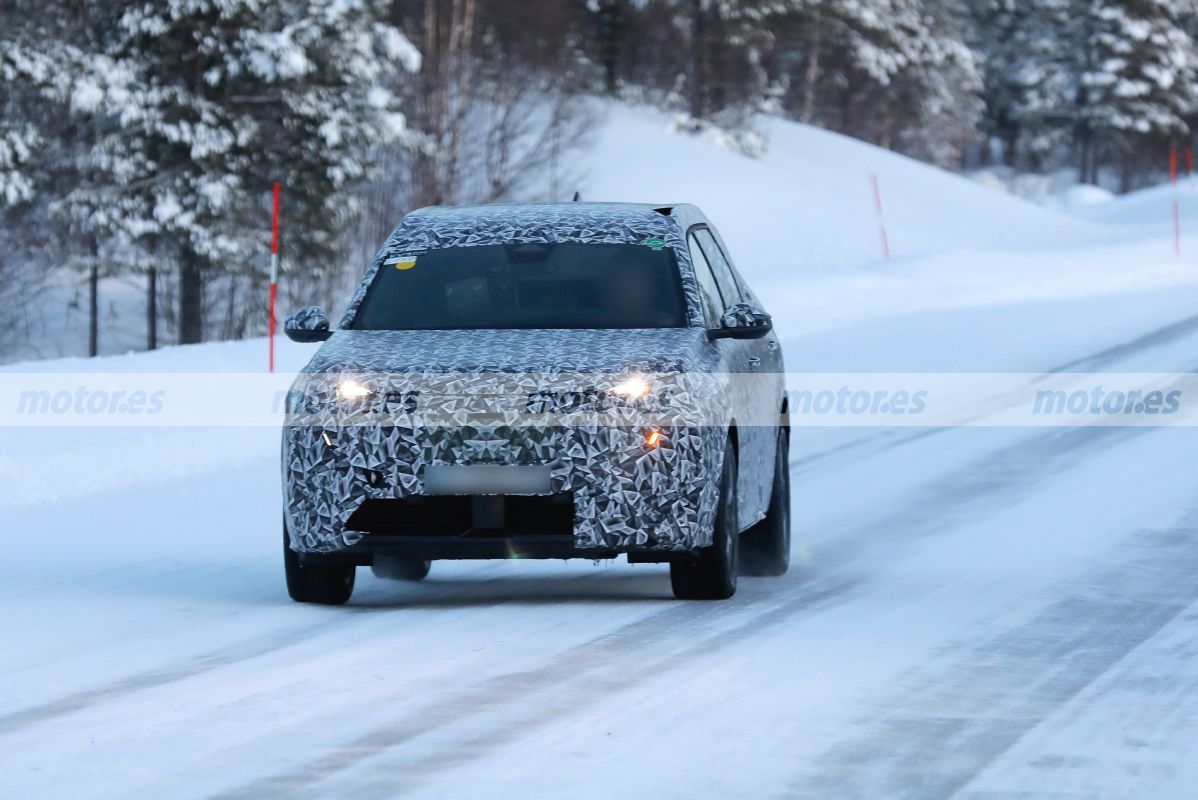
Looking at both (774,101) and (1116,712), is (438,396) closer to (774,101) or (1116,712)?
(1116,712)

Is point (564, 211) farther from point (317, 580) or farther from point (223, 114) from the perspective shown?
point (223, 114)

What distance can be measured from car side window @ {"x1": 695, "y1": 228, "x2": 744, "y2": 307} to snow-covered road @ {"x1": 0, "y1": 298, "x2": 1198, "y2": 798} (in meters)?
1.31

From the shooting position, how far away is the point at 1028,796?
5.65 m

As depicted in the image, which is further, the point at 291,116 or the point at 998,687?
the point at 291,116

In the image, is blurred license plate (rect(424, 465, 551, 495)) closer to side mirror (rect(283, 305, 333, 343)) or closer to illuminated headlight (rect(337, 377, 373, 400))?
illuminated headlight (rect(337, 377, 373, 400))

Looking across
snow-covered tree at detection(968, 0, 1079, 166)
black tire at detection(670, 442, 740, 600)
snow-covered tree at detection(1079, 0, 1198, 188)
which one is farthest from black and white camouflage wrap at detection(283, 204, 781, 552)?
snow-covered tree at detection(968, 0, 1079, 166)

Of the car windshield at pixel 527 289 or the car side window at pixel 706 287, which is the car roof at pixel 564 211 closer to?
the car side window at pixel 706 287

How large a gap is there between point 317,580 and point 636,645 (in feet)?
5.55

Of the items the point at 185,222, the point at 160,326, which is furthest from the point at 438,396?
the point at 160,326

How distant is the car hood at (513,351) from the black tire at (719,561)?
484mm

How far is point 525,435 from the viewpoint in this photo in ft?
27.5

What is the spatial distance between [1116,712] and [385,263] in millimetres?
4222

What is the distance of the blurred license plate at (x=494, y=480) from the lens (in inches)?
331

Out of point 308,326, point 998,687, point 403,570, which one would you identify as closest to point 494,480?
point 308,326
